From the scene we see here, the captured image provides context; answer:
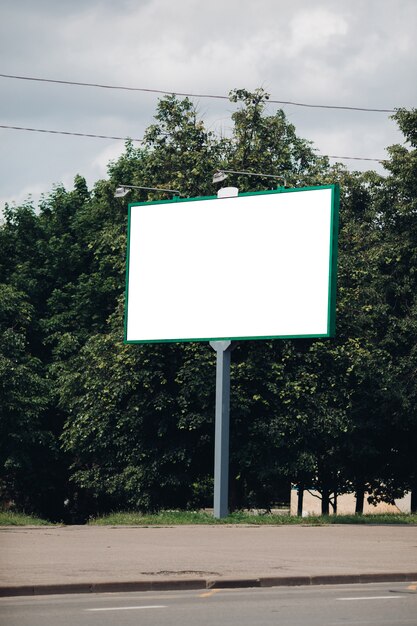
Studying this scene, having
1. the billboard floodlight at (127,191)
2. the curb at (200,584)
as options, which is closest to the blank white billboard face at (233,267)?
the billboard floodlight at (127,191)

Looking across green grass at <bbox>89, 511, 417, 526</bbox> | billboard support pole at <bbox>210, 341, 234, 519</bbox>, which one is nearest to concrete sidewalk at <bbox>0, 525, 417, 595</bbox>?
green grass at <bbox>89, 511, 417, 526</bbox>

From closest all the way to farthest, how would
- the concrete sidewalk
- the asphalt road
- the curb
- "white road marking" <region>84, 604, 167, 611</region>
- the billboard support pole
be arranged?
the asphalt road, "white road marking" <region>84, 604, 167, 611</region>, the curb, the concrete sidewalk, the billboard support pole

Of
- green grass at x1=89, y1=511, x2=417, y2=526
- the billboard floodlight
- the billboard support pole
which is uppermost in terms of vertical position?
the billboard floodlight

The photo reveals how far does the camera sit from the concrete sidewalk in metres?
13.6

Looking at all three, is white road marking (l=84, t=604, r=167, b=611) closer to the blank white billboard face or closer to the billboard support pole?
the blank white billboard face

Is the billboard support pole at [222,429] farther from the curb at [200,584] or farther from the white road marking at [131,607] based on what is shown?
the white road marking at [131,607]

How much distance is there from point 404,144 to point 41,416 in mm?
16423

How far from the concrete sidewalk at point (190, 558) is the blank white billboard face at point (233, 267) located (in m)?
5.53

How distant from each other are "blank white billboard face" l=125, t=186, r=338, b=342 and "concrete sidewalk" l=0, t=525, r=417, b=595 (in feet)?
18.2

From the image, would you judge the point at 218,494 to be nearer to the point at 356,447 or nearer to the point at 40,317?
the point at 356,447

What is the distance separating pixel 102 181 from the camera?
4778 centimetres

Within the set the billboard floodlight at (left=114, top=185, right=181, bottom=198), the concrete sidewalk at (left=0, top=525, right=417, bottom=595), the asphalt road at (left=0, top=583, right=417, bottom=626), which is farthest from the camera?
the billboard floodlight at (left=114, top=185, right=181, bottom=198)

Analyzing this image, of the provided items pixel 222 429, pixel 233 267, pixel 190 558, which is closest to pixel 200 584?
pixel 190 558

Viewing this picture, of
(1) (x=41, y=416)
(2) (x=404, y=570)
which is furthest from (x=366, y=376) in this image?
(2) (x=404, y=570)
